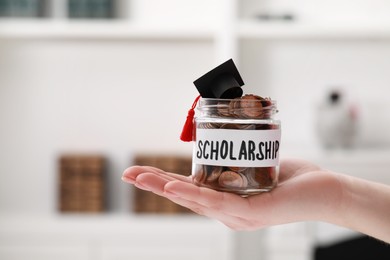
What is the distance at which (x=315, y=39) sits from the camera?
2.31m

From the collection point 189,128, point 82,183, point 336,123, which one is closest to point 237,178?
point 189,128

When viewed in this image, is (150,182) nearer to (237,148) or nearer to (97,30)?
(237,148)

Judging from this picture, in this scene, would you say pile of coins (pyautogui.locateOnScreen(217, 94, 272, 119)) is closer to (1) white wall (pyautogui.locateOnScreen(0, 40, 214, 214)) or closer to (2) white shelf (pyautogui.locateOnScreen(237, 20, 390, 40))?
(2) white shelf (pyautogui.locateOnScreen(237, 20, 390, 40))

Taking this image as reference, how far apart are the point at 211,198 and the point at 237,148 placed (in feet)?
0.34

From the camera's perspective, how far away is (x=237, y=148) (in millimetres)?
920

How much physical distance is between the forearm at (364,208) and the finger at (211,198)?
0.60 feet

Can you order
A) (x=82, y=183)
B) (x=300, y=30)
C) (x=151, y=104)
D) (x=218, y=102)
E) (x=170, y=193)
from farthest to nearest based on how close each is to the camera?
(x=151, y=104) < (x=82, y=183) < (x=300, y=30) < (x=218, y=102) < (x=170, y=193)

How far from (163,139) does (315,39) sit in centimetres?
67

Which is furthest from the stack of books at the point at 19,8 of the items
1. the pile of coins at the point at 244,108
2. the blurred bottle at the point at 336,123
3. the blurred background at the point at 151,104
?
the pile of coins at the point at 244,108

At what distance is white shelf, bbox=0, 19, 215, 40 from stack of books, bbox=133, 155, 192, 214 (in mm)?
428

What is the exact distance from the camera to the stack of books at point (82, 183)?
226 centimetres

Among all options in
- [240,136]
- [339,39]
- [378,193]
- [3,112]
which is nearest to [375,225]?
[378,193]

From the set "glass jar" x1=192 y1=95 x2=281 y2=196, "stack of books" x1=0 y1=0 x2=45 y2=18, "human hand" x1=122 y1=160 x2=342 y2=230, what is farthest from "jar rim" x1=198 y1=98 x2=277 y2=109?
"stack of books" x1=0 y1=0 x2=45 y2=18

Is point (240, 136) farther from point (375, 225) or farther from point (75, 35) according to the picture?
point (75, 35)
